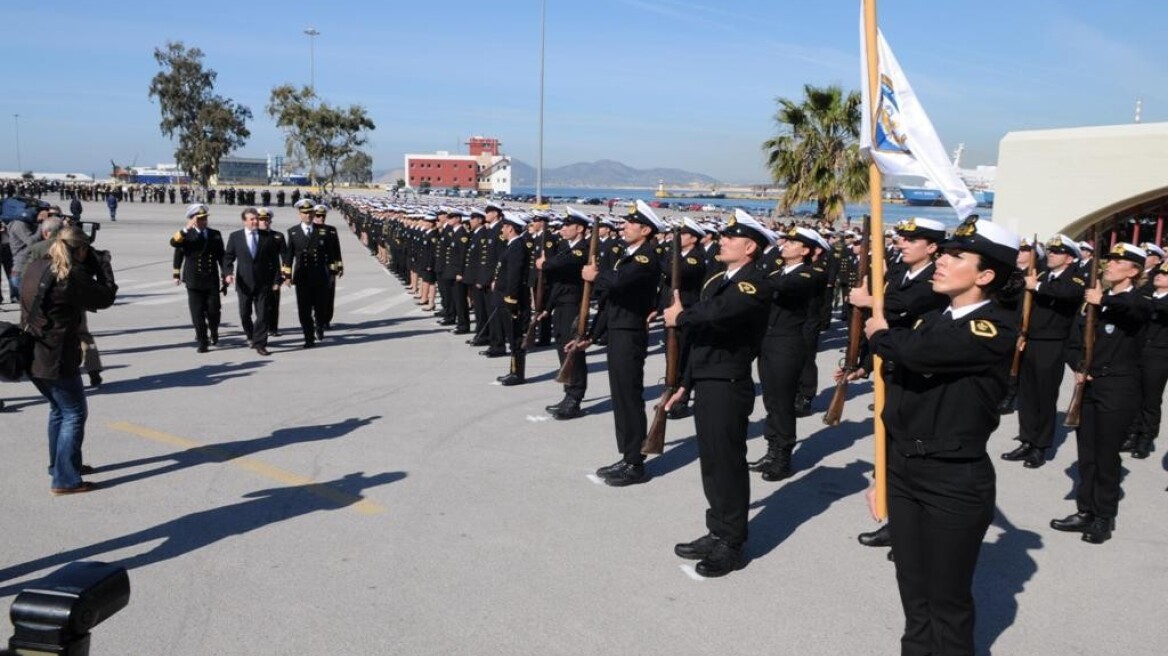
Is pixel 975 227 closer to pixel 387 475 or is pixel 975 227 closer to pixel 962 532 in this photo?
pixel 962 532

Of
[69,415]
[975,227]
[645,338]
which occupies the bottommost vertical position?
[69,415]

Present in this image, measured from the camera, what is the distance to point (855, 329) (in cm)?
597

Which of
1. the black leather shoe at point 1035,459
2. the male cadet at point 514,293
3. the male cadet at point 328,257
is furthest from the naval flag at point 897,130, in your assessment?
the male cadet at point 328,257

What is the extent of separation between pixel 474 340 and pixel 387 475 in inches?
245

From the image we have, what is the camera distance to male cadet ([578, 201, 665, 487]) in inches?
254

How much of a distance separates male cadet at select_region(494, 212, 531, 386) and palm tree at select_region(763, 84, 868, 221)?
14874 millimetres

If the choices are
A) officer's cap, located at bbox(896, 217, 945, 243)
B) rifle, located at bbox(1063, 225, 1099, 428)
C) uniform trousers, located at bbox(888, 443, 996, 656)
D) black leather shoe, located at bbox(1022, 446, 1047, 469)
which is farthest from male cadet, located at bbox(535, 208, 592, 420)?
uniform trousers, located at bbox(888, 443, 996, 656)

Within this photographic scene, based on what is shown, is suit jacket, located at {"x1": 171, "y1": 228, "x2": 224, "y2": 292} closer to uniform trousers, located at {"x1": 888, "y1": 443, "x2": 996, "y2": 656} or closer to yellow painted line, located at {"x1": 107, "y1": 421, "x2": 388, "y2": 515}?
yellow painted line, located at {"x1": 107, "y1": 421, "x2": 388, "y2": 515}

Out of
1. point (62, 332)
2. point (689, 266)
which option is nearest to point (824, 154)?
point (689, 266)

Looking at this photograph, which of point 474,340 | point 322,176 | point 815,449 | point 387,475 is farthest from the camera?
point 322,176

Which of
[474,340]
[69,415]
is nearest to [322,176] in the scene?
[474,340]

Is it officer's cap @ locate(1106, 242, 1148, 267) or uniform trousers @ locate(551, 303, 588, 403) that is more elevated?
officer's cap @ locate(1106, 242, 1148, 267)

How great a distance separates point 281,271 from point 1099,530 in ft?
34.0

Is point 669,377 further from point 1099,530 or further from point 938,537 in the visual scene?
point 1099,530
